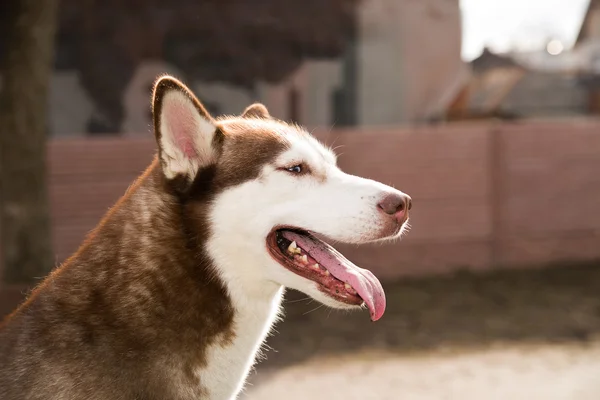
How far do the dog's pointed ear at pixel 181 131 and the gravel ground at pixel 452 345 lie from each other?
2348 mm

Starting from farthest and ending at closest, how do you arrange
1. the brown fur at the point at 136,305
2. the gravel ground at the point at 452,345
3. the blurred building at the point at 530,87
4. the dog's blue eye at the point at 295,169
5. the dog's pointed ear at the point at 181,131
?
1. the blurred building at the point at 530,87
2. the gravel ground at the point at 452,345
3. the dog's blue eye at the point at 295,169
4. the dog's pointed ear at the point at 181,131
5. the brown fur at the point at 136,305

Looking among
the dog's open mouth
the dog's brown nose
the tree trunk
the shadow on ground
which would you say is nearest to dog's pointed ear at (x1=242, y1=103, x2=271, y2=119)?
the dog's open mouth

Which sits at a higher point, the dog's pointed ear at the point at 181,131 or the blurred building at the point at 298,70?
the dog's pointed ear at the point at 181,131

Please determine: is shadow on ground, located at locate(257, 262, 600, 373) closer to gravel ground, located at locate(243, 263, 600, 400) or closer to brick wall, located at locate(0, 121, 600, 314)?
gravel ground, located at locate(243, 263, 600, 400)

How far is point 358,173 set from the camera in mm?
10500

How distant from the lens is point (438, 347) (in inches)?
302

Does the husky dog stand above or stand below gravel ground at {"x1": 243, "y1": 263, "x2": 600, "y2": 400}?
above

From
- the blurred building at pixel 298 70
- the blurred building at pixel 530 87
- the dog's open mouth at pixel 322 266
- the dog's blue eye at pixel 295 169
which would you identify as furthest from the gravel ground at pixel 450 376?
the blurred building at pixel 530 87

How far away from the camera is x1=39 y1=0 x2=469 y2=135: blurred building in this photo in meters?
17.2

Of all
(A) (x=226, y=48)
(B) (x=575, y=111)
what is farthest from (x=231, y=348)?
(B) (x=575, y=111)

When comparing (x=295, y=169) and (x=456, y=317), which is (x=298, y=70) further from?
(x=295, y=169)

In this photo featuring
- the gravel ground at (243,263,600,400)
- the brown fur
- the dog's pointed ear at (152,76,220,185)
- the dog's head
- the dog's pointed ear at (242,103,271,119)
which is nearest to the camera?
the brown fur

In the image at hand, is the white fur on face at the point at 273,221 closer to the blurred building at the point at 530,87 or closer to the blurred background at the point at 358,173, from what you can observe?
the blurred background at the point at 358,173

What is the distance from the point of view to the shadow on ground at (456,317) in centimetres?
786
